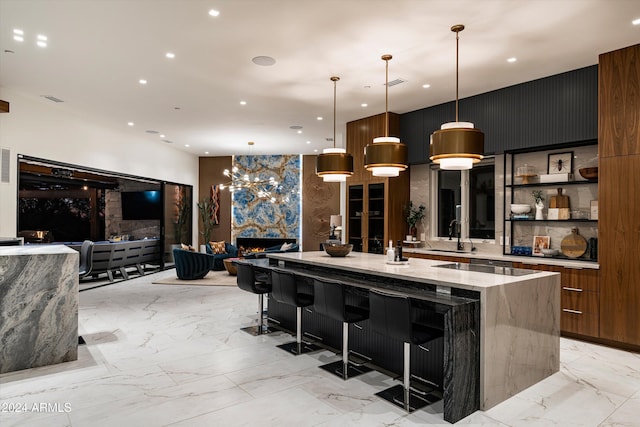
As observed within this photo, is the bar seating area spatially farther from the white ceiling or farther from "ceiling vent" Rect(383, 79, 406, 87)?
"ceiling vent" Rect(383, 79, 406, 87)

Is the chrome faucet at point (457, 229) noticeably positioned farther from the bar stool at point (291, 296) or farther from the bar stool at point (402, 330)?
the bar stool at point (402, 330)

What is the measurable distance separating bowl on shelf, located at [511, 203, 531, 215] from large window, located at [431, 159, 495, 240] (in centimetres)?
56

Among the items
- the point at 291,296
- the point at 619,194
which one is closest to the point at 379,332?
the point at 291,296

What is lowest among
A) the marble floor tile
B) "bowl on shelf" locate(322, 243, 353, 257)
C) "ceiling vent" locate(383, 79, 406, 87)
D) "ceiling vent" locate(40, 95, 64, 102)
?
the marble floor tile

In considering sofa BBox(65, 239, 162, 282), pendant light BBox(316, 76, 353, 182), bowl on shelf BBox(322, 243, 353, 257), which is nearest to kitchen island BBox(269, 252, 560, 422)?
bowl on shelf BBox(322, 243, 353, 257)

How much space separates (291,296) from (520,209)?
371 cm

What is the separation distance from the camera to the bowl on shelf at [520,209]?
5853mm

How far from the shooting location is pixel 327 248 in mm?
5031

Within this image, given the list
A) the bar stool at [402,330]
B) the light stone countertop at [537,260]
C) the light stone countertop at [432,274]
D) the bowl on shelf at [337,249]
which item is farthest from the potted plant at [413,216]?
the bar stool at [402,330]

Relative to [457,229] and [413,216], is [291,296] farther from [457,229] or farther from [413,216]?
[457,229]

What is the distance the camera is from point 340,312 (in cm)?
364

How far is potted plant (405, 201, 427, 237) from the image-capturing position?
7.27 m

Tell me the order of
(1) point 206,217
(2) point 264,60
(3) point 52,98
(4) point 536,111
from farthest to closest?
(1) point 206,217 → (3) point 52,98 → (4) point 536,111 → (2) point 264,60

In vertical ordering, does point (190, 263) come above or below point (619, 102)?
below
